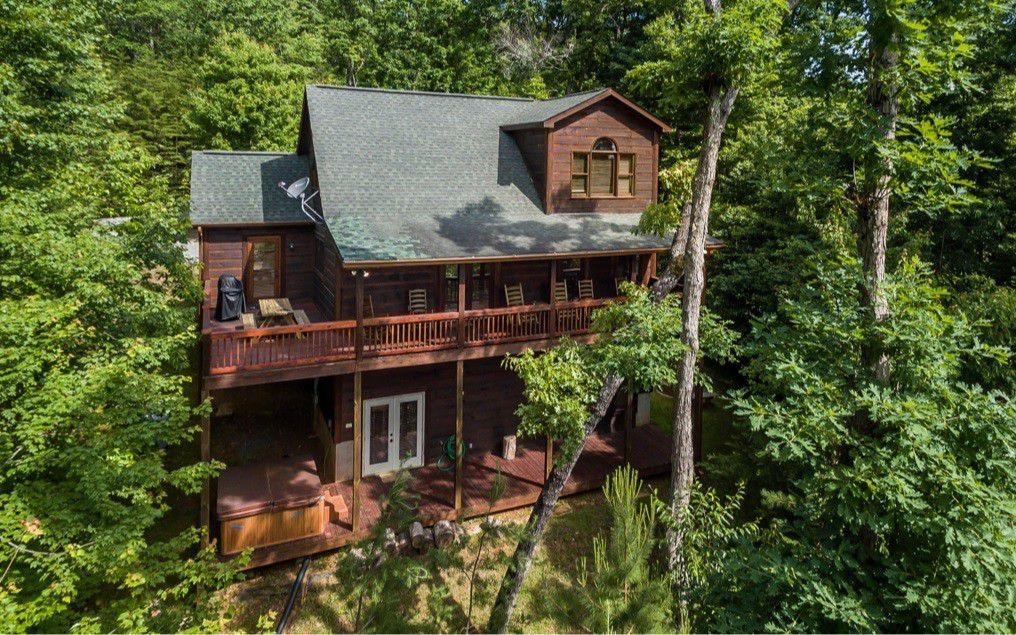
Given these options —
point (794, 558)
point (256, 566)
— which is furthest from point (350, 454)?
point (794, 558)

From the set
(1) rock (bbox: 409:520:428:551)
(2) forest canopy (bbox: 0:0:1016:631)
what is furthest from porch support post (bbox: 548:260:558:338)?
(1) rock (bbox: 409:520:428:551)

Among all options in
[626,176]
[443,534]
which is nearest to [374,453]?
[443,534]

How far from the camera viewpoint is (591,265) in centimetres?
1761

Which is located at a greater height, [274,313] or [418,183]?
[418,183]

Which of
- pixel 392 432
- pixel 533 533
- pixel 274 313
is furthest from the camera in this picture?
pixel 392 432

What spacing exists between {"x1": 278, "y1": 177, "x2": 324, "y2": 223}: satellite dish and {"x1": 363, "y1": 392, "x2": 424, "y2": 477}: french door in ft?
16.9

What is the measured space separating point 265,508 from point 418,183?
8.38 metres

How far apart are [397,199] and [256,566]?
8605mm

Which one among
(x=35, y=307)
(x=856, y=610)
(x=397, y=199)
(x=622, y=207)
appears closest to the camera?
(x=856, y=610)

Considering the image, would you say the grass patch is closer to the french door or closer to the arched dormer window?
the french door

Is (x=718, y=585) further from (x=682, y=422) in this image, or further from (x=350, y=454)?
(x=350, y=454)

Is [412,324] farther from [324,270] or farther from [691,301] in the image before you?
[691,301]

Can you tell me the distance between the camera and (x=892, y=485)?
21.5 ft

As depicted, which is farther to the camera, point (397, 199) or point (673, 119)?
point (673, 119)
